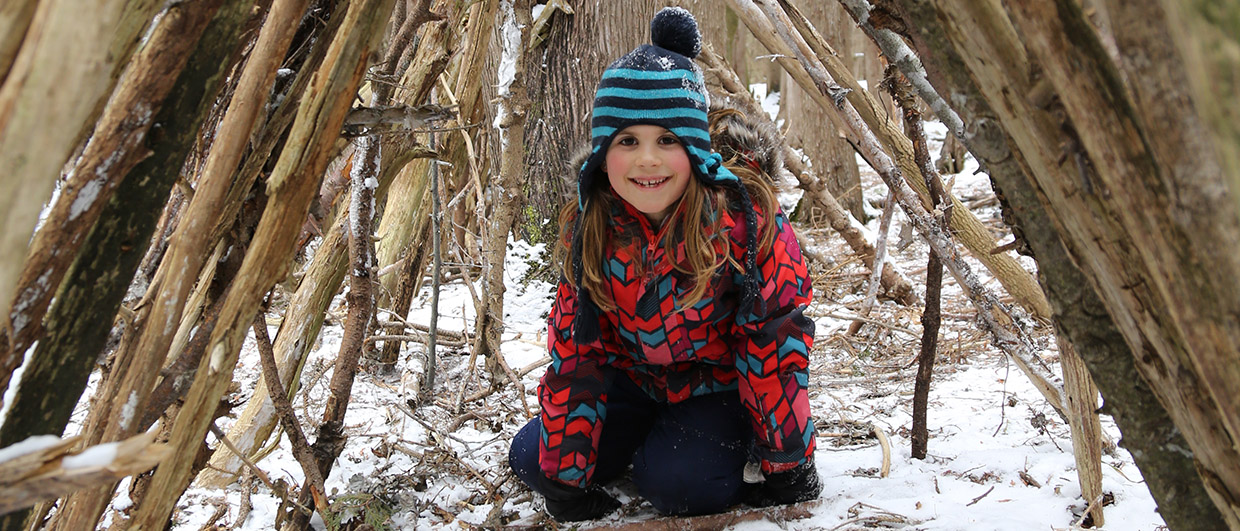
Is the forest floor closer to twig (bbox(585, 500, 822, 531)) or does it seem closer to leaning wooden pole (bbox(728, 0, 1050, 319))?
twig (bbox(585, 500, 822, 531))

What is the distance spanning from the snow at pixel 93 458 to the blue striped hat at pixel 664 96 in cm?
124

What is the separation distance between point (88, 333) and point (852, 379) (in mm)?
2224

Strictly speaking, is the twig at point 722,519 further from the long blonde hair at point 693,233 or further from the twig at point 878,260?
the twig at point 878,260

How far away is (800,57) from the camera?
201cm

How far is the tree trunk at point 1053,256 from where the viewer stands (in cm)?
87

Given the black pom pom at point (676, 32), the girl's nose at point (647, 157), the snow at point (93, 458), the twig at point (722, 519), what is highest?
the black pom pom at point (676, 32)

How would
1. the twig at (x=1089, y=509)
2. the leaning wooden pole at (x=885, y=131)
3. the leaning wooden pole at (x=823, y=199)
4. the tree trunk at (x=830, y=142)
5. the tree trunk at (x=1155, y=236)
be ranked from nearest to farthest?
the tree trunk at (x=1155, y=236) < the twig at (x=1089, y=509) < the leaning wooden pole at (x=885, y=131) < the leaning wooden pole at (x=823, y=199) < the tree trunk at (x=830, y=142)

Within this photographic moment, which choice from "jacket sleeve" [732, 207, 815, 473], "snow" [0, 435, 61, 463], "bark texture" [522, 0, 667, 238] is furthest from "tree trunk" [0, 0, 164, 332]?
"bark texture" [522, 0, 667, 238]

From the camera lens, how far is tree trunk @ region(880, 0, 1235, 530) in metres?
0.87

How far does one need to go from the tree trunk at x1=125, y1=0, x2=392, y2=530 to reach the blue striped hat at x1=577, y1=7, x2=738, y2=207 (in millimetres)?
654

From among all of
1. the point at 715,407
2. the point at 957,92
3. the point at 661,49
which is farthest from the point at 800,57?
the point at 957,92

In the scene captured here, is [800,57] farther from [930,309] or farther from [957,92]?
[957,92]

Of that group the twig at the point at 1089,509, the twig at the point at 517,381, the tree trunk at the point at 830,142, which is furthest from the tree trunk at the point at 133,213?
the tree trunk at the point at 830,142

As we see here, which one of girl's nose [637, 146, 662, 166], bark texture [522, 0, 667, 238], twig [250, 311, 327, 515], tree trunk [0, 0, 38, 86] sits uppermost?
bark texture [522, 0, 667, 238]
